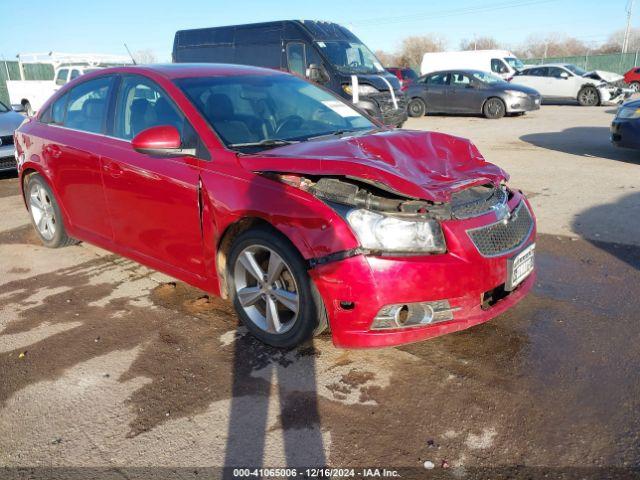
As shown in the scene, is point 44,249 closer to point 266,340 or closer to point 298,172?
point 266,340

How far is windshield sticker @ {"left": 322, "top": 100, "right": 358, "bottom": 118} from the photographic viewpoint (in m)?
4.32

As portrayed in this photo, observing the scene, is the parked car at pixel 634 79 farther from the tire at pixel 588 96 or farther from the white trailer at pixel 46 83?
the white trailer at pixel 46 83

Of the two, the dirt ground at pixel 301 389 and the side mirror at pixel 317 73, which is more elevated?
the side mirror at pixel 317 73

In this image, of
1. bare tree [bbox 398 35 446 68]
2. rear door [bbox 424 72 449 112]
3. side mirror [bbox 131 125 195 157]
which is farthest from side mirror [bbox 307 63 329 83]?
bare tree [bbox 398 35 446 68]

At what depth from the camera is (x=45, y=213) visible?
5.28 metres

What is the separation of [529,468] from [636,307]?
2.09 m

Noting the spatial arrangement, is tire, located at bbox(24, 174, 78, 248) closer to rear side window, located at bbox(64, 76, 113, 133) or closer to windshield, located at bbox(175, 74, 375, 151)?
rear side window, located at bbox(64, 76, 113, 133)

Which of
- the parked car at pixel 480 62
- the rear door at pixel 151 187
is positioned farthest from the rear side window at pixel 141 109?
the parked car at pixel 480 62

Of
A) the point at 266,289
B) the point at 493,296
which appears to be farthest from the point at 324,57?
→ the point at 493,296

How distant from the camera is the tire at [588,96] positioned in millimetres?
21344

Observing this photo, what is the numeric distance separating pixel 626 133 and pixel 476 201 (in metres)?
7.60

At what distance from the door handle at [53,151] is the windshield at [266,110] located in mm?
1531

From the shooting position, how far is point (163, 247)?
3.81m

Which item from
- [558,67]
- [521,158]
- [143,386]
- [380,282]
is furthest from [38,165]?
[558,67]
